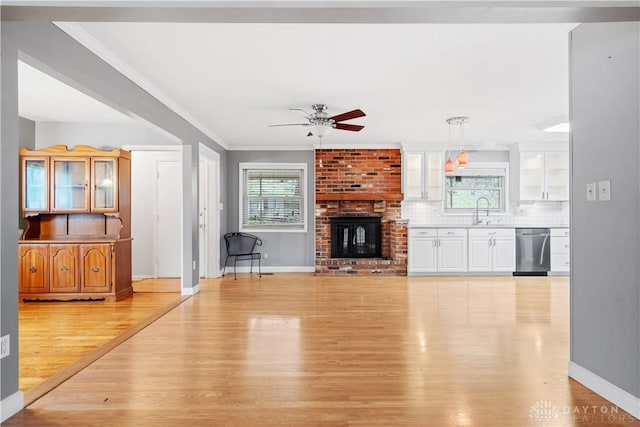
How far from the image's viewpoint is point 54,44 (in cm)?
251

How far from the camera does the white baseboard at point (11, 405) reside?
2.02m

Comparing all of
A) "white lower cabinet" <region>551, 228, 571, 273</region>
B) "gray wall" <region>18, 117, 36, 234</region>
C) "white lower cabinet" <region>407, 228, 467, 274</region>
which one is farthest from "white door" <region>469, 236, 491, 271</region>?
"gray wall" <region>18, 117, 36, 234</region>

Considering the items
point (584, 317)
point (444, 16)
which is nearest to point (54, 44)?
point (444, 16)

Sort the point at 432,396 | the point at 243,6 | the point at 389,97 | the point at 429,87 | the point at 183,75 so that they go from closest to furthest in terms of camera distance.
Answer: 1. the point at 243,6
2. the point at 432,396
3. the point at 183,75
4. the point at 429,87
5. the point at 389,97

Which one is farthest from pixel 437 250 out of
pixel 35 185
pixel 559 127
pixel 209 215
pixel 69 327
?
pixel 35 185

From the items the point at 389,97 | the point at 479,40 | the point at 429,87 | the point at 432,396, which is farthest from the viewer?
the point at 389,97

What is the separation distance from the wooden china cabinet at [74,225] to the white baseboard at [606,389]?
4.92 meters

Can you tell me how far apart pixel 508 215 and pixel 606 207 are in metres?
5.30

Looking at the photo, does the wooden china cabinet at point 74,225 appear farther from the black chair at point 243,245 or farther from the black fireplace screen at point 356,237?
the black fireplace screen at point 356,237

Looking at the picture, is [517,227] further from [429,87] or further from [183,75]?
[183,75]

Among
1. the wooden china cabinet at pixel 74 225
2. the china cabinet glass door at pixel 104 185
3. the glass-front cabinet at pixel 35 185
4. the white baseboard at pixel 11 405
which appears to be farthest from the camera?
the china cabinet glass door at pixel 104 185

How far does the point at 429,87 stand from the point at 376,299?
2.65 m

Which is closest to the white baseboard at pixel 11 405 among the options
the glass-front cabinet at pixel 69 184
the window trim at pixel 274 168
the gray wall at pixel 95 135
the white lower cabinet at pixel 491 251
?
the glass-front cabinet at pixel 69 184

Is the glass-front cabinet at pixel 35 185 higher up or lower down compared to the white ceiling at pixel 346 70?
lower down
